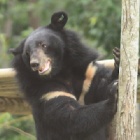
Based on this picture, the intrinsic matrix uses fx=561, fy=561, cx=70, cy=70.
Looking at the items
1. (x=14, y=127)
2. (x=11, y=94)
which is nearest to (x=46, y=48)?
(x=11, y=94)

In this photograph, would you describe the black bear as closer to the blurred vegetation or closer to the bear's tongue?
the bear's tongue

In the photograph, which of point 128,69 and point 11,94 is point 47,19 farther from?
point 128,69

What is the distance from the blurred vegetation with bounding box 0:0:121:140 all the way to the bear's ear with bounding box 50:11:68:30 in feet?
0.83

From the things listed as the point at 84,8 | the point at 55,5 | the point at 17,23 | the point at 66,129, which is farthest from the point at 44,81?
the point at 17,23

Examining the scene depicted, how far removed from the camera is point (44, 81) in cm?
461

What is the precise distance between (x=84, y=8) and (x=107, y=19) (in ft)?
5.06

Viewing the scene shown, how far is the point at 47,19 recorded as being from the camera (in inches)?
524

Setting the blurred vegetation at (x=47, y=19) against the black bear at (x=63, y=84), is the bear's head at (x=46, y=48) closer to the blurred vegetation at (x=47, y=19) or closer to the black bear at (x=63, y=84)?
the black bear at (x=63, y=84)

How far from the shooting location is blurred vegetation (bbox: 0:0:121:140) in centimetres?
689

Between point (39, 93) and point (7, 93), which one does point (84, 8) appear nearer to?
point (7, 93)

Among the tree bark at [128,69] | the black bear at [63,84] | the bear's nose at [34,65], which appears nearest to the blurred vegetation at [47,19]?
the black bear at [63,84]

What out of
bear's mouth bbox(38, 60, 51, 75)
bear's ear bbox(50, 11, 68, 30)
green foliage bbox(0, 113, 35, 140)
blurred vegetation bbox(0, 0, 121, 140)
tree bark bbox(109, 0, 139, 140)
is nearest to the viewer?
tree bark bbox(109, 0, 139, 140)

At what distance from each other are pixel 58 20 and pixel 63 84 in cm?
55

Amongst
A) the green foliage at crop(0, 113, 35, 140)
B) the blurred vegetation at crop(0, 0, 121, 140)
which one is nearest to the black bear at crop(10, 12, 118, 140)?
the blurred vegetation at crop(0, 0, 121, 140)
